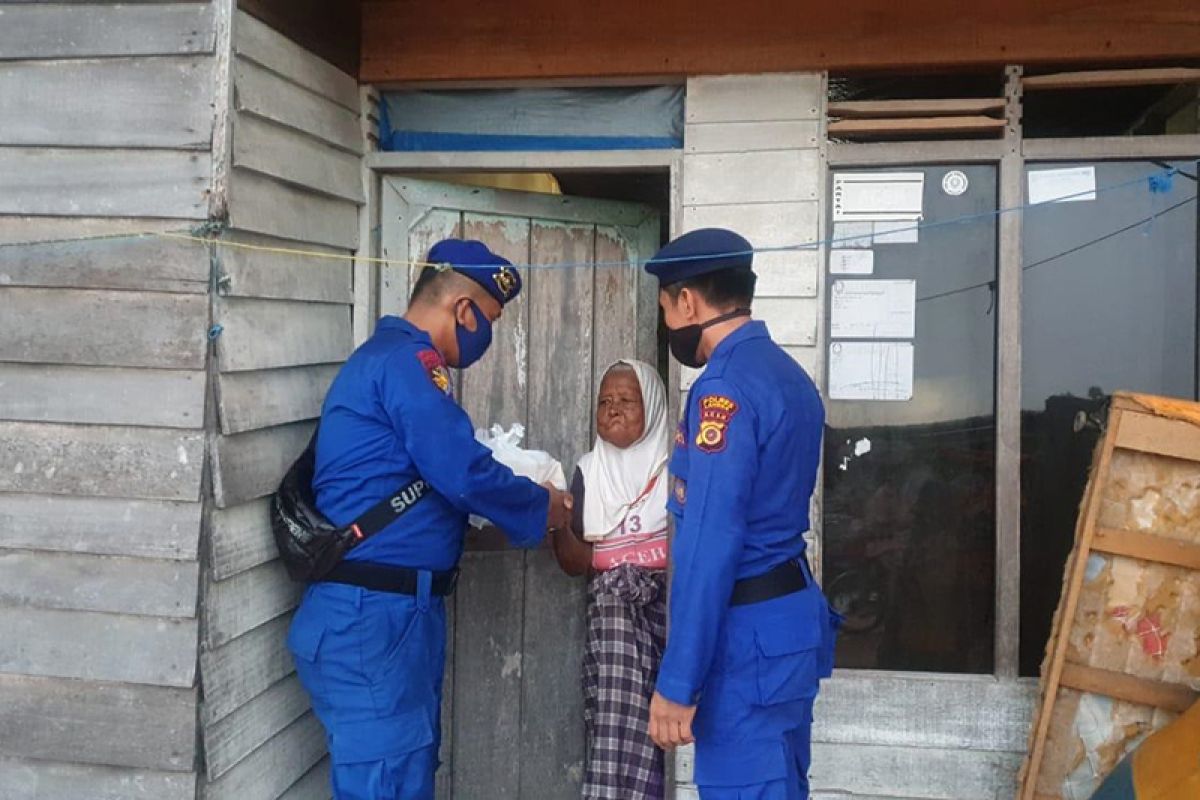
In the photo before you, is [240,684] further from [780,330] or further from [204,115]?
[780,330]

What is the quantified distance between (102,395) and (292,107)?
94 cm

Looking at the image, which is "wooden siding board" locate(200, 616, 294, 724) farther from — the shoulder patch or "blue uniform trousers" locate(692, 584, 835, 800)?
"blue uniform trousers" locate(692, 584, 835, 800)

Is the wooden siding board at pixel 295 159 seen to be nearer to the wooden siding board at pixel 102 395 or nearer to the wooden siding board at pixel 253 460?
the wooden siding board at pixel 102 395

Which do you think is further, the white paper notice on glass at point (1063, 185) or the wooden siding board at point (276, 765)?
the white paper notice on glass at point (1063, 185)

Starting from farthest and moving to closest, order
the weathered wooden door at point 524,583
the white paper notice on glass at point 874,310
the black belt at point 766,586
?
the weathered wooden door at point 524,583 < the white paper notice on glass at point 874,310 < the black belt at point 766,586

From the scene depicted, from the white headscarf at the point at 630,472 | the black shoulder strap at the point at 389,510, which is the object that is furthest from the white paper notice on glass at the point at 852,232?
the black shoulder strap at the point at 389,510

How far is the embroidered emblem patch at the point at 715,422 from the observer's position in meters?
2.10

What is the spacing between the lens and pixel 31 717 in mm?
2416

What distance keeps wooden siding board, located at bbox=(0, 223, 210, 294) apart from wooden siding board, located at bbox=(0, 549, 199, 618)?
0.67m

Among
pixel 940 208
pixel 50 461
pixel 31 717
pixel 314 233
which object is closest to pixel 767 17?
pixel 940 208

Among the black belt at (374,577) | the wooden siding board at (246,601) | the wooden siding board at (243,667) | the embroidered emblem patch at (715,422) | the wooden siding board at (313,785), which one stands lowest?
the wooden siding board at (313,785)

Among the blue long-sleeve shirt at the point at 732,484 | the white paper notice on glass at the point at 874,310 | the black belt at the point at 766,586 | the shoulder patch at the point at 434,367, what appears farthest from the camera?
the white paper notice on glass at the point at 874,310

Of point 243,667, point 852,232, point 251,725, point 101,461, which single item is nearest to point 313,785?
point 251,725

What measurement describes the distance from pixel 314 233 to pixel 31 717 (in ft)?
4.80
